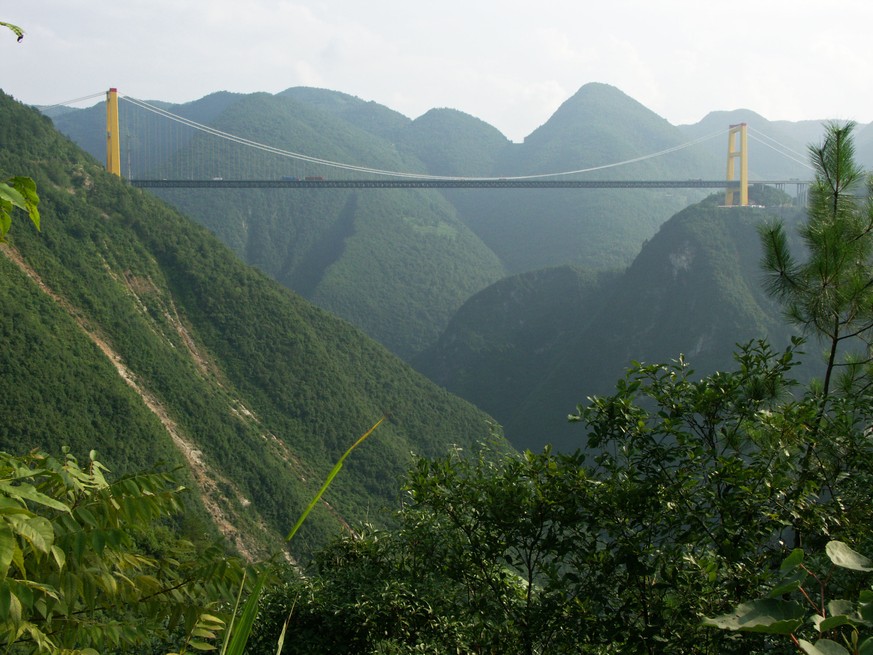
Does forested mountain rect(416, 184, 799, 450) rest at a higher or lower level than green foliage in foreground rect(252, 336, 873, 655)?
lower

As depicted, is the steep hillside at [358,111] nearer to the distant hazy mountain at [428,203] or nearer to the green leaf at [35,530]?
the distant hazy mountain at [428,203]

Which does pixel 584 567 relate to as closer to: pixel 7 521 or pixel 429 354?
pixel 7 521

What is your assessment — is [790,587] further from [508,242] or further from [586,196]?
[586,196]

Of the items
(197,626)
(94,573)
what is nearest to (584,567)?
(197,626)

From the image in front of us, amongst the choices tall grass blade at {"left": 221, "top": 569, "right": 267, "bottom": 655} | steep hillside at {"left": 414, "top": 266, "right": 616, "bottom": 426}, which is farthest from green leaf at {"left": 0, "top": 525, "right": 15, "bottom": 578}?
steep hillside at {"left": 414, "top": 266, "right": 616, "bottom": 426}

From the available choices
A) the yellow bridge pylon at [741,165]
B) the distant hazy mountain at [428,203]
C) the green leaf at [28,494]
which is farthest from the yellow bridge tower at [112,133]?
the green leaf at [28,494]

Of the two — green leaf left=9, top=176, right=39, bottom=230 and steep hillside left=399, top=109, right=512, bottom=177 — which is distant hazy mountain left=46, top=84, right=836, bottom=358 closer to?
steep hillside left=399, top=109, right=512, bottom=177
